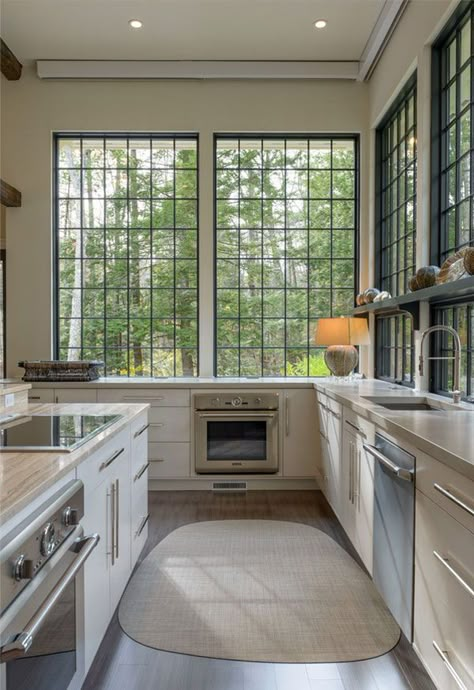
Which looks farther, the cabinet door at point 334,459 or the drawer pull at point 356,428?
the cabinet door at point 334,459

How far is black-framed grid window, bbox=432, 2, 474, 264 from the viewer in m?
2.55

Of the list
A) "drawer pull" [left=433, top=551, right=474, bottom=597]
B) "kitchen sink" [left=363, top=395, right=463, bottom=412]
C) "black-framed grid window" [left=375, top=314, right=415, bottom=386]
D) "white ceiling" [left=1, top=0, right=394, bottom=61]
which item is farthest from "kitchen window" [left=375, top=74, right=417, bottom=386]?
"drawer pull" [left=433, top=551, right=474, bottom=597]

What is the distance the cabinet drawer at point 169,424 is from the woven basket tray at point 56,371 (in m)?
0.65

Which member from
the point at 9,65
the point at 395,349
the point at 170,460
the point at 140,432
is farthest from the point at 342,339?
the point at 9,65

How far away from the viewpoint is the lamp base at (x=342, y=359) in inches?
147

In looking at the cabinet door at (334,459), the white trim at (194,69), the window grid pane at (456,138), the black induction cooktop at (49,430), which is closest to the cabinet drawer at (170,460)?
the cabinet door at (334,459)

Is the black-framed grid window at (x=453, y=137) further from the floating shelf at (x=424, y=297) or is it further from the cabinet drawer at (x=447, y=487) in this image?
the cabinet drawer at (x=447, y=487)

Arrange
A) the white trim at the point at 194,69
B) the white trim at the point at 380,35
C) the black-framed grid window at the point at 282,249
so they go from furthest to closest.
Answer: the black-framed grid window at the point at 282,249, the white trim at the point at 194,69, the white trim at the point at 380,35

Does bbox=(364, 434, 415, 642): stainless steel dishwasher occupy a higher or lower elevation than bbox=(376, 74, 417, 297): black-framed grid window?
lower

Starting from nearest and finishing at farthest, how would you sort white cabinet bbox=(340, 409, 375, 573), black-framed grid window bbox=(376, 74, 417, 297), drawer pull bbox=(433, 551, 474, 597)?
1. drawer pull bbox=(433, 551, 474, 597)
2. white cabinet bbox=(340, 409, 375, 573)
3. black-framed grid window bbox=(376, 74, 417, 297)

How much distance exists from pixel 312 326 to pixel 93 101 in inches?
112

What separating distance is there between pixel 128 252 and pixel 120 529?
2.89 meters

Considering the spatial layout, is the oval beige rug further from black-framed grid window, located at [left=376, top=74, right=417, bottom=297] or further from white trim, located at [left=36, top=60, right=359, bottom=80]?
white trim, located at [left=36, top=60, right=359, bottom=80]

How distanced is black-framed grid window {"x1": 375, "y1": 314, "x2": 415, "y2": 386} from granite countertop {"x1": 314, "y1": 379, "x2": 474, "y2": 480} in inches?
17.6
